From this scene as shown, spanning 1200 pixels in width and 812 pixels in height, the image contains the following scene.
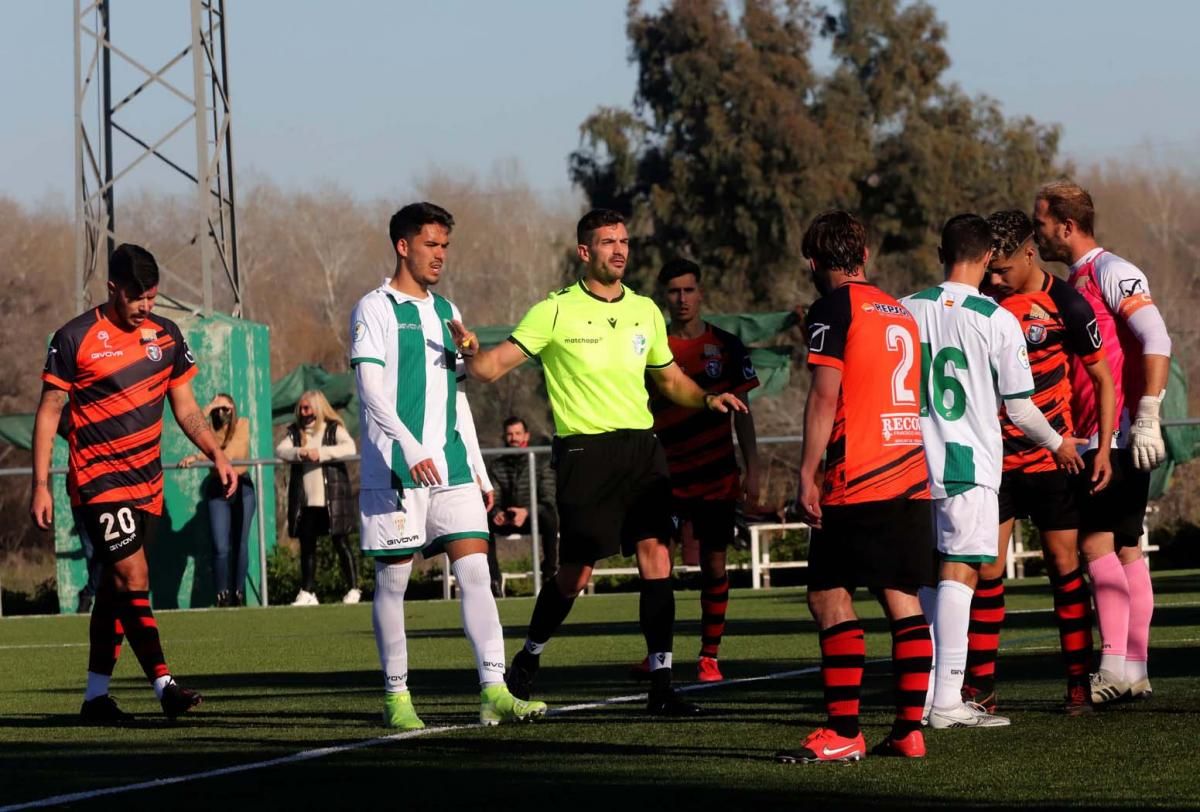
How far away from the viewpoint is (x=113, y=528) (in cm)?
923

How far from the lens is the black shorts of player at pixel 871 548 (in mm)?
6934

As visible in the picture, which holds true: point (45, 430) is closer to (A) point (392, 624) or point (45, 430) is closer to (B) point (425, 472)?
(A) point (392, 624)

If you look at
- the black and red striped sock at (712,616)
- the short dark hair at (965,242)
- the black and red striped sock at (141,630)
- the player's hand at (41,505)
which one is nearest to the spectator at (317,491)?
the black and red striped sock at (712,616)

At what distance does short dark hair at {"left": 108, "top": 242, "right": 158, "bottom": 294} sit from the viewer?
9188 mm

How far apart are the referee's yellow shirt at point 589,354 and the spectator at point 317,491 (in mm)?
12187

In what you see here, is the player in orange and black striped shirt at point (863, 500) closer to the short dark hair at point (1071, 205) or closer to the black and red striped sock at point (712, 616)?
the short dark hair at point (1071, 205)

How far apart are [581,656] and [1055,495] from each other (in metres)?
4.44

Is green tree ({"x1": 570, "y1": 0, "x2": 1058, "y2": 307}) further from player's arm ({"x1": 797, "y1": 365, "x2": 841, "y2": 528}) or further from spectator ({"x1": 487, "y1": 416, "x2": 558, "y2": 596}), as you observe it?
player's arm ({"x1": 797, "y1": 365, "x2": 841, "y2": 528})

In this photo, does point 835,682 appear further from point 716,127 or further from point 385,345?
point 716,127

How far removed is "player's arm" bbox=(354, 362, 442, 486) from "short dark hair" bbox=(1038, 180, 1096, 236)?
2757mm

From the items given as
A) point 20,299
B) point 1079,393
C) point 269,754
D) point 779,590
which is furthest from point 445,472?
point 20,299

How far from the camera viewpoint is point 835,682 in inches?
273

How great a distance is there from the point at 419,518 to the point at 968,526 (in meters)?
2.11

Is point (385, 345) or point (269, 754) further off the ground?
point (385, 345)
